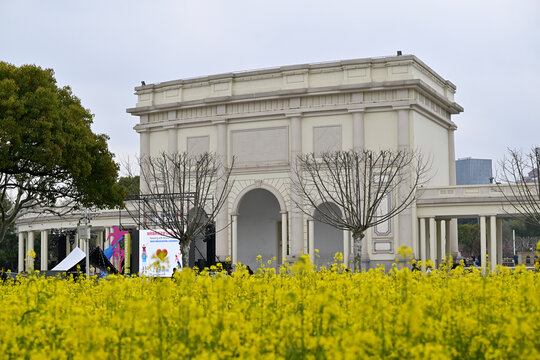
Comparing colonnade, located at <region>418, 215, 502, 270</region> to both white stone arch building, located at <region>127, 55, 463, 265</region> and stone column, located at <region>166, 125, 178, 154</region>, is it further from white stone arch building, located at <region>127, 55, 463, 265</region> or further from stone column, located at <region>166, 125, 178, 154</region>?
stone column, located at <region>166, 125, 178, 154</region>

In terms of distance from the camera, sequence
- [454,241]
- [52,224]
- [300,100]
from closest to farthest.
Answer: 1. [300,100]
2. [454,241]
3. [52,224]

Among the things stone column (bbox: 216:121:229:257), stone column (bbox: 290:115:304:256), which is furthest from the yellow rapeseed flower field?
stone column (bbox: 216:121:229:257)

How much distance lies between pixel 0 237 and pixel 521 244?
77.7 m

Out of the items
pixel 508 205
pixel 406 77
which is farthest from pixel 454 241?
pixel 406 77

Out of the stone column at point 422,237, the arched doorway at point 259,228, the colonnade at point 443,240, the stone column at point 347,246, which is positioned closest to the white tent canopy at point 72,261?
the stone column at point 347,246

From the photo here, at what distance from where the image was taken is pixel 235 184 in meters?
43.6

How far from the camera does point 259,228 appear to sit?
4769 centimetres

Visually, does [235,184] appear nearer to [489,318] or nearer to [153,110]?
[153,110]

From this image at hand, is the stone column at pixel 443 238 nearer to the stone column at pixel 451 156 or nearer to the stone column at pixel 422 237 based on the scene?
the stone column at pixel 451 156

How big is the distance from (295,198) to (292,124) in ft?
13.5

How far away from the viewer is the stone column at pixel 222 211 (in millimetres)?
43156

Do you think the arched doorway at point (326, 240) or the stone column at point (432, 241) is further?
the arched doorway at point (326, 240)

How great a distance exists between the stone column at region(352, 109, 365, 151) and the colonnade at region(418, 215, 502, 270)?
5207mm

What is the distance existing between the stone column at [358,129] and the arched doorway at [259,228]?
8.49 metres
